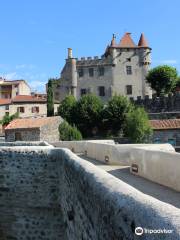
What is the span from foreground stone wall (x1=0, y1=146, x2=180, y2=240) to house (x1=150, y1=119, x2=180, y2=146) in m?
34.1

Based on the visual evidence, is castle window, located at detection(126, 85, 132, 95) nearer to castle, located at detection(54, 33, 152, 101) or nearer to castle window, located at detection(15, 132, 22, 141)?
castle, located at detection(54, 33, 152, 101)

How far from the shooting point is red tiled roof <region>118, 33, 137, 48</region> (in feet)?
256

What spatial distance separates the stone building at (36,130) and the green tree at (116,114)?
818 cm

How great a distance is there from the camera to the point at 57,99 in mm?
85375

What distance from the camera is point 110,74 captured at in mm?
76812

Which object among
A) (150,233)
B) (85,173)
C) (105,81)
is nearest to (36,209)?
(85,173)

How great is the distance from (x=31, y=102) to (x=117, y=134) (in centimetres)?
2959

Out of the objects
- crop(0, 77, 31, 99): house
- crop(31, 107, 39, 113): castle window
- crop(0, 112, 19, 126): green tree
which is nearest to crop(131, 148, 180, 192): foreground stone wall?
crop(0, 112, 19, 126): green tree

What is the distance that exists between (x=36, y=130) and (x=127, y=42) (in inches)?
1464

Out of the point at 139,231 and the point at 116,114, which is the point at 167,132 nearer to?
the point at 116,114

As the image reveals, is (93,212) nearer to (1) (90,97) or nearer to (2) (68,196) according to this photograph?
(2) (68,196)

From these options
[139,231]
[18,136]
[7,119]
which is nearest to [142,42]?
[7,119]

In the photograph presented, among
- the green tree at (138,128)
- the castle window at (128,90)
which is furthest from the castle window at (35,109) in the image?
the green tree at (138,128)

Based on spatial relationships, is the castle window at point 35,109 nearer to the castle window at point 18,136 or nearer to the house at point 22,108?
the house at point 22,108
